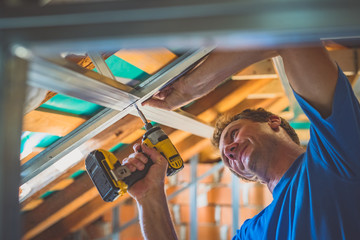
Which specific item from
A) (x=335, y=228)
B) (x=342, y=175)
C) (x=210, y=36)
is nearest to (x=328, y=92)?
(x=342, y=175)

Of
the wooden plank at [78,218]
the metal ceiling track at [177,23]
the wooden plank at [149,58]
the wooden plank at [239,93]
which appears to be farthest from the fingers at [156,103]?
the wooden plank at [78,218]

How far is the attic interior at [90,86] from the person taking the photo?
0.48 m

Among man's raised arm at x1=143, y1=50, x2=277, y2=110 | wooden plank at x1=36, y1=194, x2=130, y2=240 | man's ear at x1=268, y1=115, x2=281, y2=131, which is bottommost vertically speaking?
wooden plank at x1=36, y1=194, x2=130, y2=240

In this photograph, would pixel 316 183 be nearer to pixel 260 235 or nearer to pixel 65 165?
pixel 260 235

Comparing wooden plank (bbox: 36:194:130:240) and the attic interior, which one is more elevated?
the attic interior

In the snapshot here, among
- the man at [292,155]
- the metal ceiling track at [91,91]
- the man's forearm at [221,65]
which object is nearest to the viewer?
the metal ceiling track at [91,91]

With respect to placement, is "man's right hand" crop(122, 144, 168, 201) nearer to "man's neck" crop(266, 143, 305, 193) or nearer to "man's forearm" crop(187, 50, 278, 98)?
"man's forearm" crop(187, 50, 278, 98)

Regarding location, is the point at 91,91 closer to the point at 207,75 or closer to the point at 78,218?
the point at 207,75

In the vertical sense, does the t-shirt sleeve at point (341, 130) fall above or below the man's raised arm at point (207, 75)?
below

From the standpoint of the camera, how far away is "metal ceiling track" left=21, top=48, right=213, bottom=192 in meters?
0.82

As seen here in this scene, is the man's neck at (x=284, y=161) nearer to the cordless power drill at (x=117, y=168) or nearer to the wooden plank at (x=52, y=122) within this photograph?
the cordless power drill at (x=117, y=168)

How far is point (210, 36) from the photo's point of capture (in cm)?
47

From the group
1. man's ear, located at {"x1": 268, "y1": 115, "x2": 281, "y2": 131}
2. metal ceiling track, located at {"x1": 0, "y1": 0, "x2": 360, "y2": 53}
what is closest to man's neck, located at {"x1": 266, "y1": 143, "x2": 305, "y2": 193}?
man's ear, located at {"x1": 268, "y1": 115, "x2": 281, "y2": 131}

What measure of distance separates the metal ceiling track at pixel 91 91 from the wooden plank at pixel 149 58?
245 millimetres
